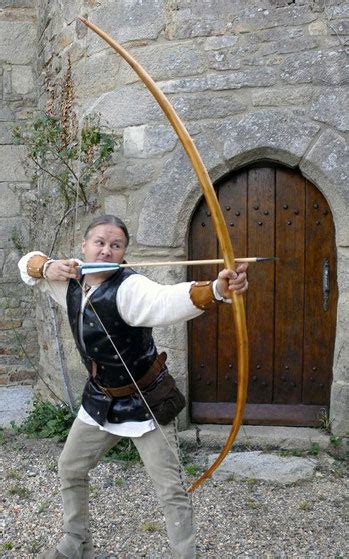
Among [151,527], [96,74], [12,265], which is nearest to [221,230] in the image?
[151,527]

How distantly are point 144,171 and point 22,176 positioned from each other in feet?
6.68

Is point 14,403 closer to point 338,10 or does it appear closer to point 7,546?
point 7,546

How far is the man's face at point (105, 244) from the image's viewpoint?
2.11 meters

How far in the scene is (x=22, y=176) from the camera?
5.19 meters

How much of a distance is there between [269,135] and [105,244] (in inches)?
65.3

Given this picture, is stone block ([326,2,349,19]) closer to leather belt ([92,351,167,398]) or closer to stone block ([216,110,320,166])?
stone block ([216,110,320,166])

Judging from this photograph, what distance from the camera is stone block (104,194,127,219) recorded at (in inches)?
142

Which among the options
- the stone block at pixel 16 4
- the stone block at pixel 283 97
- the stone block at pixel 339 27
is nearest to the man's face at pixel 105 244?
the stone block at pixel 283 97

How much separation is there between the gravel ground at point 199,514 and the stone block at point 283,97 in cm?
206

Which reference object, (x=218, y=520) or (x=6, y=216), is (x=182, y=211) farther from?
A: (x=6, y=216)

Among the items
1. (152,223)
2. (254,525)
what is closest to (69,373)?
(152,223)

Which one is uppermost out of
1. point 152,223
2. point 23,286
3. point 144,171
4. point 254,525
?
point 144,171

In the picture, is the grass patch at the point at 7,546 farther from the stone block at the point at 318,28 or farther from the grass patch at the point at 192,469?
the stone block at the point at 318,28

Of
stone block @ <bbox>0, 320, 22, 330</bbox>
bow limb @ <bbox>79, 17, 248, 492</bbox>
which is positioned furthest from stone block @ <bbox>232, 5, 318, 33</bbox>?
stone block @ <bbox>0, 320, 22, 330</bbox>
